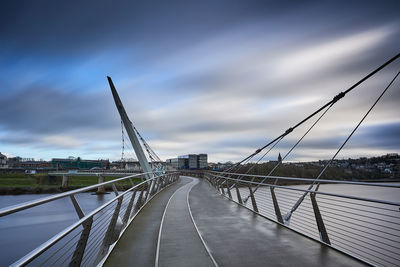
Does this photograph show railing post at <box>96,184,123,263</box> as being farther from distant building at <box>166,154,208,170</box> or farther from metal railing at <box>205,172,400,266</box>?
distant building at <box>166,154,208,170</box>

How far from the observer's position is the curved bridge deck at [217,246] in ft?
12.6

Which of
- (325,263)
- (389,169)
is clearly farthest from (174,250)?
(389,169)

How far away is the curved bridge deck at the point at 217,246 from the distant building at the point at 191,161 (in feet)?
407

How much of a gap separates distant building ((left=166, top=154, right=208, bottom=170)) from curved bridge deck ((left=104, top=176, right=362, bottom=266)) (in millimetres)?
124202

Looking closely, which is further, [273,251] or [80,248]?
[273,251]

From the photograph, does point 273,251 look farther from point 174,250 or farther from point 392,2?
point 392,2

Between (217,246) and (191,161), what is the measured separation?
446 feet

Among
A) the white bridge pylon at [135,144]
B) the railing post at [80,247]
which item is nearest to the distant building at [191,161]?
the white bridge pylon at [135,144]

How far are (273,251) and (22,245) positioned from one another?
2324 cm

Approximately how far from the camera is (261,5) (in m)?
9.92

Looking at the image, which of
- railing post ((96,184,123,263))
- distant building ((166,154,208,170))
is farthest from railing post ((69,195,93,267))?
distant building ((166,154,208,170))

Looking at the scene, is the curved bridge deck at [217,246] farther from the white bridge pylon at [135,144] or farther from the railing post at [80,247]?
the white bridge pylon at [135,144]

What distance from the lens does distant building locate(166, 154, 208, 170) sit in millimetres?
133875

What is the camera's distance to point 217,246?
4594 millimetres
